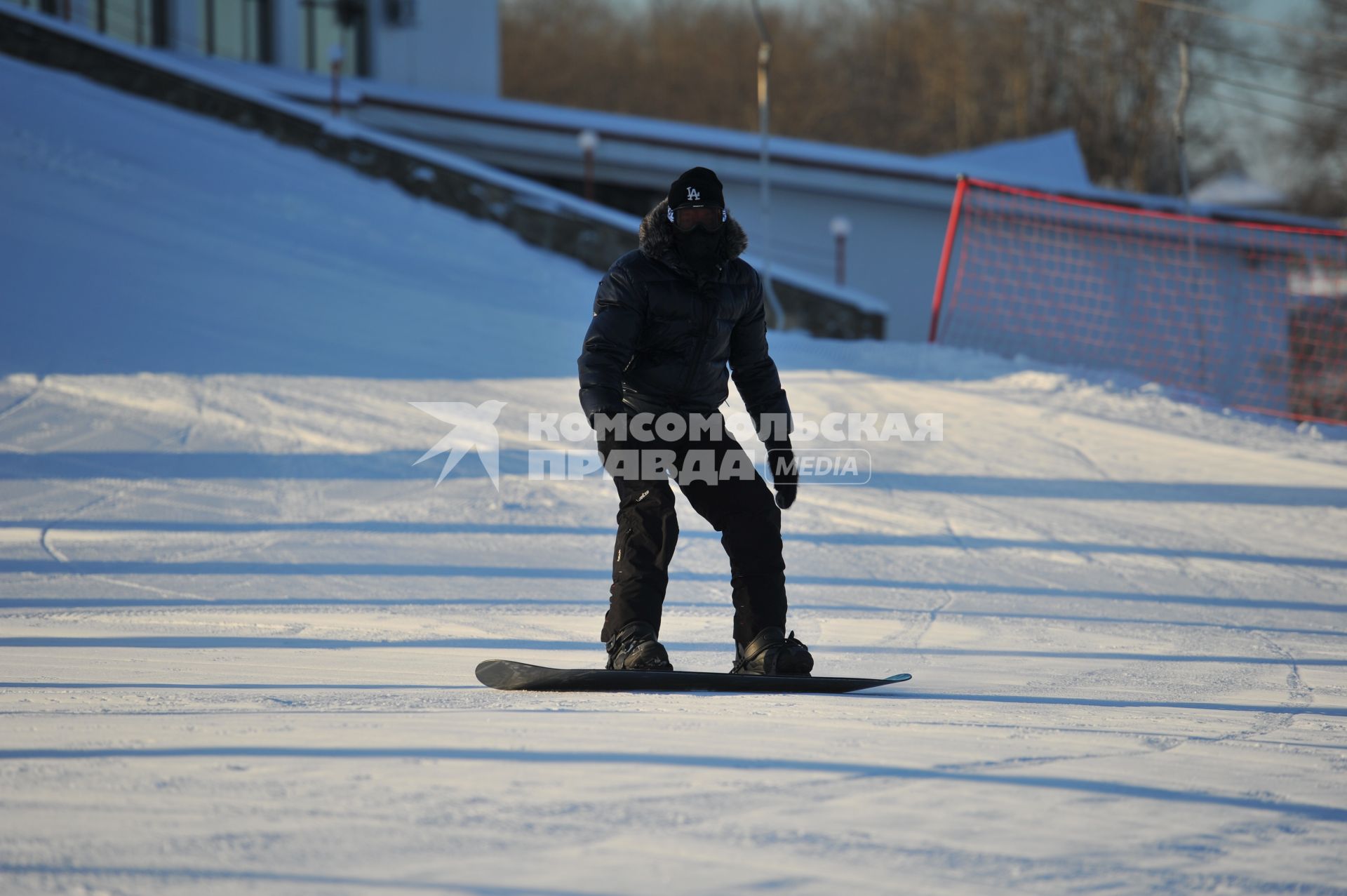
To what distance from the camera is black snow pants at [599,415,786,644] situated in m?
3.81

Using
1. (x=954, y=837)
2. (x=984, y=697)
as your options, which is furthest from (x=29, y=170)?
(x=954, y=837)

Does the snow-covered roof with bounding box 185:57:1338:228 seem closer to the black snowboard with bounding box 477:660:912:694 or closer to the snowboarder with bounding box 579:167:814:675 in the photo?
the snowboarder with bounding box 579:167:814:675

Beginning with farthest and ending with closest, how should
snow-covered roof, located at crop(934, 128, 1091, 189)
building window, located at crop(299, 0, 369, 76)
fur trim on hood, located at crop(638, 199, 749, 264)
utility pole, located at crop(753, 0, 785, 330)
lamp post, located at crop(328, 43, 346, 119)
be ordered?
1. building window, located at crop(299, 0, 369, 76)
2. snow-covered roof, located at crop(934, 128, 1091, 189)
3. lamp post, located at crop(328, 43, 346, 119)
4. utility pole, located at crop(753, 0, 785, 330)
5. fur trim on hood, located at crop(638, 199, 749, 264)

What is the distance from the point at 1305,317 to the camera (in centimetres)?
1623

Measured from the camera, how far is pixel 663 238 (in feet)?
12.5

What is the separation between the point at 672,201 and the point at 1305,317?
588 inches

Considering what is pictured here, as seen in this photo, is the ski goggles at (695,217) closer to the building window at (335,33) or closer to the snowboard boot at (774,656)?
the snowboard boot at (774,656)

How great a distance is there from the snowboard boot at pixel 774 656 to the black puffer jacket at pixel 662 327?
2.44 feet

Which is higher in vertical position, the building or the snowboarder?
the building

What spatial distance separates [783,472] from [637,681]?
0.90 metres

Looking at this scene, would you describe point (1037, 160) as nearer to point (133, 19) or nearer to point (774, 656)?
point (133, 19)

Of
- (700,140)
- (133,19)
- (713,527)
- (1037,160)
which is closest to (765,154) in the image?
(700,140)

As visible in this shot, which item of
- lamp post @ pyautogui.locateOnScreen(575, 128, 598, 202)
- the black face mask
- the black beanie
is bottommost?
the black face mask

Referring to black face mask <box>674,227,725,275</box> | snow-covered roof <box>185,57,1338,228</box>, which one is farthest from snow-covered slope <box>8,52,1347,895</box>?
snow-covered roof <box>185,57,1338,228</box>
